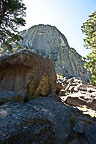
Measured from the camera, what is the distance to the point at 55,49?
282 ft

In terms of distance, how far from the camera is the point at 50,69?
10.8 meters

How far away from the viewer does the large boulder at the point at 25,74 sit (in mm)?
8203

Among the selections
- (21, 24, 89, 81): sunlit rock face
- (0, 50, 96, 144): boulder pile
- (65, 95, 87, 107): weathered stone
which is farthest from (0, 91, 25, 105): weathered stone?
(21, 24, 89, 81): sunlit rock face

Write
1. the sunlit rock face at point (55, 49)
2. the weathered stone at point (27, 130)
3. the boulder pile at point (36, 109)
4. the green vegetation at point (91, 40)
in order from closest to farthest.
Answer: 1. the weathered stone at point (27, 130)
2. the boulder pile at point (36, 109)
3. the green vegetation at point (91, 40)
4. the sunlit rock face at point (55, 49)

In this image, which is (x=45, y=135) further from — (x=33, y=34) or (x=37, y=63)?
(x=33, y=34)

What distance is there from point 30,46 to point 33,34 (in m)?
15.7

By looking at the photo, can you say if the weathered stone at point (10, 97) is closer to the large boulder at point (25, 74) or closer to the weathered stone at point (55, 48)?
the large boulder at point (25, 74)

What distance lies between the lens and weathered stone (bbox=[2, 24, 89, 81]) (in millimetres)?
76125

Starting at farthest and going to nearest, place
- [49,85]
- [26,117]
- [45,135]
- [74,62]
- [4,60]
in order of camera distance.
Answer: [74,62] → [49,85] → [4,60] → [26,117] → [45,135]

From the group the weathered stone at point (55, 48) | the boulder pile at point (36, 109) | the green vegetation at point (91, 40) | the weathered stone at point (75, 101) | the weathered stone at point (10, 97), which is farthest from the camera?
the weathered stone at point (55, 48)

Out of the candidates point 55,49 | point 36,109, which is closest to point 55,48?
point 55,49

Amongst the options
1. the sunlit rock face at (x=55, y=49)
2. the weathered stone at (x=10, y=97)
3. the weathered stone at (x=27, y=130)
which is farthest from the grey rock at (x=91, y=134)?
the sunlit rock face at (x=55, y=49)

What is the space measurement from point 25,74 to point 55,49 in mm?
80761

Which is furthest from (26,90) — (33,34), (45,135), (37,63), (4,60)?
(33,34)
